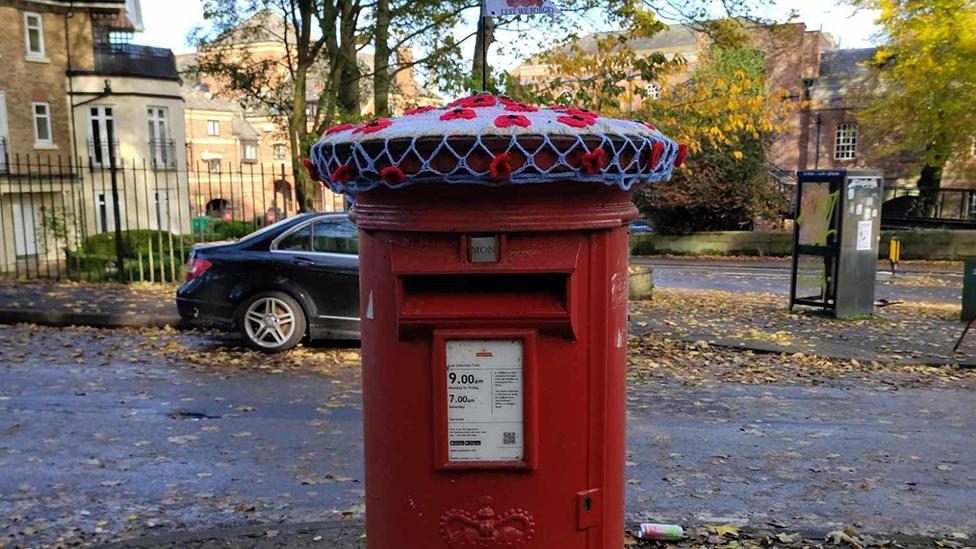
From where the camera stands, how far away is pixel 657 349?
9.81m

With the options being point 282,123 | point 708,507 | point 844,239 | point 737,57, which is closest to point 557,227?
point 708,507

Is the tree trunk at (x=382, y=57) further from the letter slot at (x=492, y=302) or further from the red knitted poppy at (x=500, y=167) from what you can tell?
the red knitted poppy at (x=500, y=167)

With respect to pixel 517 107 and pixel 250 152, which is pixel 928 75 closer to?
pixel 517 107

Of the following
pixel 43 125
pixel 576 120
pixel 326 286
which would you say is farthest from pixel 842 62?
pixel 576 120

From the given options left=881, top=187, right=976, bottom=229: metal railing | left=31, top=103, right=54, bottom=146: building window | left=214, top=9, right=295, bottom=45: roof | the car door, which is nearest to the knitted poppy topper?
the car door

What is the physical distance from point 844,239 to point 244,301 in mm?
8444

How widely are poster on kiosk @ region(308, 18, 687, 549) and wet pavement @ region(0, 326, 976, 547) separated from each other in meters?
2.23

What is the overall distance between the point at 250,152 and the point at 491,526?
63.8m

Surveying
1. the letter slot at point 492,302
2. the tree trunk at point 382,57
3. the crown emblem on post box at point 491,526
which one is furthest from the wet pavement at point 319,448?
the tree trunk at point 382,57

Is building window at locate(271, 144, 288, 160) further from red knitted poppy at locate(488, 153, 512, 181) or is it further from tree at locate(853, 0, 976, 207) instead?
red knitted poppy at locate(488, 153, 512, 181)

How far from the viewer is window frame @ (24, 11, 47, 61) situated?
1080 inches

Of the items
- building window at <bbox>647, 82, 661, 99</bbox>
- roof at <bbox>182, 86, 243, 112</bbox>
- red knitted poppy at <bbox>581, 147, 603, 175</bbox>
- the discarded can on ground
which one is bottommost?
the discarded can on ground

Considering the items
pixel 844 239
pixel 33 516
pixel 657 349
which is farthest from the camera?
pixel 844 239

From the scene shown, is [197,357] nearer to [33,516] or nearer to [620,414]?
[33,516]
